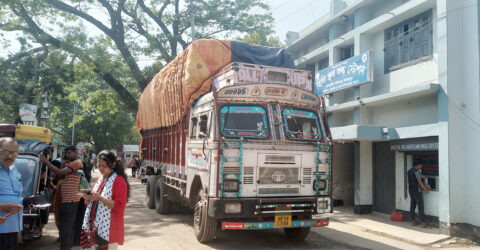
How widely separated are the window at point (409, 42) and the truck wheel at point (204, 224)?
7.51 metres

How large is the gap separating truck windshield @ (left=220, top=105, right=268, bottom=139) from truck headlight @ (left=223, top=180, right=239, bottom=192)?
32.9 inches

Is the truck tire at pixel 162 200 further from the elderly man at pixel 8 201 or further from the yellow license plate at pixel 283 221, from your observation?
the elderly man at pixel 8 201

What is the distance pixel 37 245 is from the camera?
675 cm

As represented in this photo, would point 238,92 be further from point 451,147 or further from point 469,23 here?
point 469,23

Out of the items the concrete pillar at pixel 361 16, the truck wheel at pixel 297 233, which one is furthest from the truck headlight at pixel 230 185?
the concrete pillar at pixel 361 16

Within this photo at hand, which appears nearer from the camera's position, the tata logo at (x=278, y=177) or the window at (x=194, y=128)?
the tata logo at (x=278, y=177)

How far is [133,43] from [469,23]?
57.0ft

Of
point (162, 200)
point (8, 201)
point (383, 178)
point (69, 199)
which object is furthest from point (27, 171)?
point (383, 178)

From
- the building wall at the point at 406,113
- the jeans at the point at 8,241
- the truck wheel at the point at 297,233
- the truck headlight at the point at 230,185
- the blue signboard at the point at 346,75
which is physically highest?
the blue signboard at the point at 346,75

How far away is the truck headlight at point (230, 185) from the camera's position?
623cm

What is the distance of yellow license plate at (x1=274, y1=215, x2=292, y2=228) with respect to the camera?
6316 mm

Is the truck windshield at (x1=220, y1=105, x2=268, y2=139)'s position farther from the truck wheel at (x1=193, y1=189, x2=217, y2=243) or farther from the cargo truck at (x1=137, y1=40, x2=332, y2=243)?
the truck wheel at (x1=193, y1=189, x2=217, y2=243)

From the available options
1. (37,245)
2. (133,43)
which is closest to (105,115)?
(133,43)

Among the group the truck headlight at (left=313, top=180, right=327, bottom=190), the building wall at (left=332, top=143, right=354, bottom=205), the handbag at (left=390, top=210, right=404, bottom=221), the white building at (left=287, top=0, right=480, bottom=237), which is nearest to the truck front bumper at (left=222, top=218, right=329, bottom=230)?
the truck headlight at (left=313, top=180, right=327, bottom=190)
